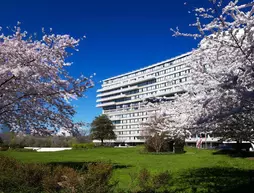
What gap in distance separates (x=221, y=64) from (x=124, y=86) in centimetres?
10577

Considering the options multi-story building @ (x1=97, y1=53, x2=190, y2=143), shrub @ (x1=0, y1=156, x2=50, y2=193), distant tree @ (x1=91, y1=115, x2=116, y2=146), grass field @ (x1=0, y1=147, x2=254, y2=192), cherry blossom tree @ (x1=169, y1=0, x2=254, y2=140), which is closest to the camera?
cherry blossom tree @ (x1=169, y1=0, x2=254, y2=140)

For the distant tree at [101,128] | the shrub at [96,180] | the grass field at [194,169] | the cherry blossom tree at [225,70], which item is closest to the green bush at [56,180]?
the shrub at [96,180]

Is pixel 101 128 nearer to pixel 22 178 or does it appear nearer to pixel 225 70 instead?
pixel 22 178

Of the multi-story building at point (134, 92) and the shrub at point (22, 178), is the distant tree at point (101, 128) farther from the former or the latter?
the shrub at point (22, 178)

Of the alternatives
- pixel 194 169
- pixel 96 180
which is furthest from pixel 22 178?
pixel 194 169

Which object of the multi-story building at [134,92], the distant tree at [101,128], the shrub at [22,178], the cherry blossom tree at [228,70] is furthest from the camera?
the multi-story building at [134,92]

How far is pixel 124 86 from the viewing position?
11325 centimetres

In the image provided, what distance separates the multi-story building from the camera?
304ft

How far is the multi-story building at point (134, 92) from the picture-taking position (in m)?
92.7

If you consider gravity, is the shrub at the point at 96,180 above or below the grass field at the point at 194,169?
above

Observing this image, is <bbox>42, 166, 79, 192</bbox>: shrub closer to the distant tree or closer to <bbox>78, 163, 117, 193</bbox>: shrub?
<bbox>78, 163, 117, 193</bbox>: shrub

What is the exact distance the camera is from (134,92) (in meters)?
108

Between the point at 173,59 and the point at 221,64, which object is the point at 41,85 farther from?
the point at 173,59

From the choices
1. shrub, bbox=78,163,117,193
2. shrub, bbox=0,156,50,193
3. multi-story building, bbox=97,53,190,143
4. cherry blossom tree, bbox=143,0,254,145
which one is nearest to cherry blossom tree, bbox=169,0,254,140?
cherry blossom tree, bbox=143,0,254,145
